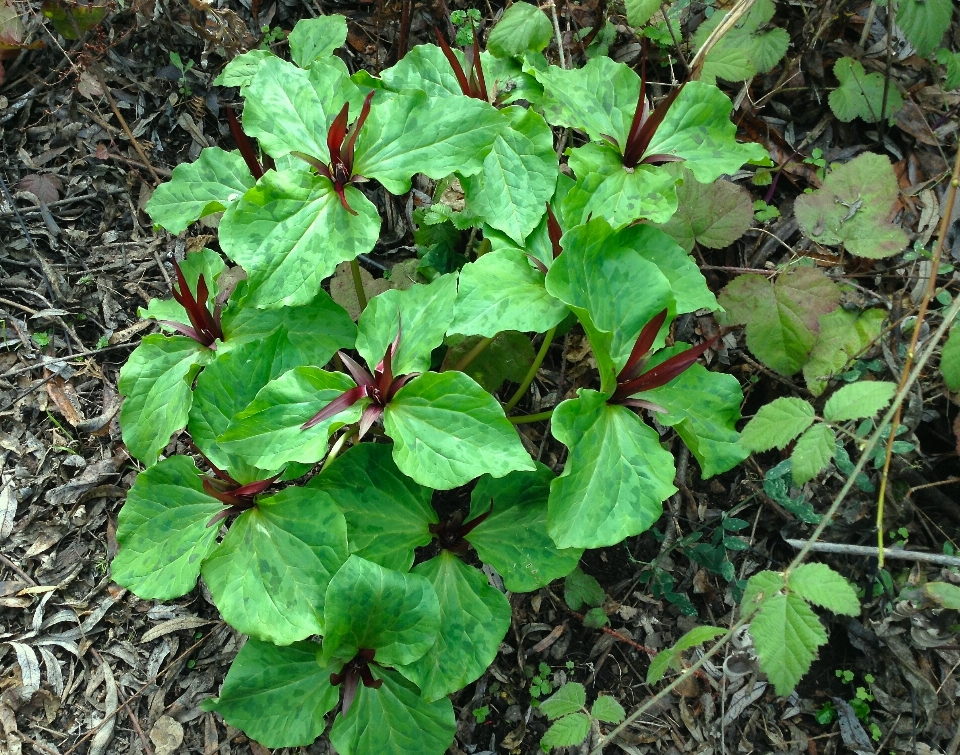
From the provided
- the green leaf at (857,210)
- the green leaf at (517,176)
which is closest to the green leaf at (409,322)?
the green leaf at (517,176)

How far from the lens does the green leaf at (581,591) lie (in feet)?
8.11

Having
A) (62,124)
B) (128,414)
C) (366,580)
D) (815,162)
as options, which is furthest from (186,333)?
(815,162)

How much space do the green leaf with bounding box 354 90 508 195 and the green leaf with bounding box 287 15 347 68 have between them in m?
0.63

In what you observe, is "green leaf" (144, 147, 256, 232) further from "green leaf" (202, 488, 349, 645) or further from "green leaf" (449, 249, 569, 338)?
"green leaf" (202, 488, 349, 645)

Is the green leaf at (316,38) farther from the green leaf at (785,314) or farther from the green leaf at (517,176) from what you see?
the green leaf at (785,314)

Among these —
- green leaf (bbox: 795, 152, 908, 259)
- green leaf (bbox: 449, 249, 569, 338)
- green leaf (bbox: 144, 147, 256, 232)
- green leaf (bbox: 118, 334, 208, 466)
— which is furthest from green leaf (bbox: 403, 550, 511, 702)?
green leaf (bbox: 795, 152, 908, 259)

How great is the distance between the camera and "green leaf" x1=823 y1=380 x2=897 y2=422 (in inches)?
71.0

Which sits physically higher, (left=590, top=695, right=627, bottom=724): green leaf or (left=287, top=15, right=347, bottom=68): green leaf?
(left=287, top=15, right=347, bottom=68): green leaf

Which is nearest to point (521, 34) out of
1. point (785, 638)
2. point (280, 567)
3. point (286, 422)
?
point (286, 422)

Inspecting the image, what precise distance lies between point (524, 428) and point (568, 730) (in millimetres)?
1084

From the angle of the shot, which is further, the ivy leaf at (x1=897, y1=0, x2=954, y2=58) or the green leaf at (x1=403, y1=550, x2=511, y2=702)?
the ivy leaf at (x1=897, y1=0, x2=954, y2=58)

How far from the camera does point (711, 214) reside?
254cm

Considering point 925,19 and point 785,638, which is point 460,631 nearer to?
point 785,638

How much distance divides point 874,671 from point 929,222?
178 centimetres
